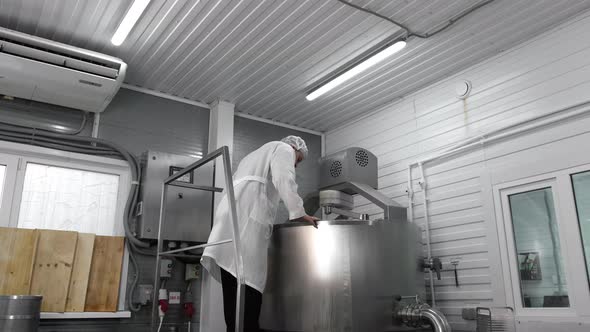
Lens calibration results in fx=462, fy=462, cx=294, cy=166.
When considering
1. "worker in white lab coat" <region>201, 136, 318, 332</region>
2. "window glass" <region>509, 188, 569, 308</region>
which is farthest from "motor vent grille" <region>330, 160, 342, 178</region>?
"window glass" <region>509, 188, 569, 308</region>

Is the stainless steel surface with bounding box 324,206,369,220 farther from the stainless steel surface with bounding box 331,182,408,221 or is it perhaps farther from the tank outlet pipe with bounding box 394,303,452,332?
the tank outlet pipe with bounding box 394,303,452,332

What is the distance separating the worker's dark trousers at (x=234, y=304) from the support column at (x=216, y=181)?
4.11ft

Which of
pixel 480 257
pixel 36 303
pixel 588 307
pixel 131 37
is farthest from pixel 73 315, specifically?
pixel 588 307

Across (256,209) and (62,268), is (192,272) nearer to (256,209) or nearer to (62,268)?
(62,268)

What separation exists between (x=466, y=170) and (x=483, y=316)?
3.89ft

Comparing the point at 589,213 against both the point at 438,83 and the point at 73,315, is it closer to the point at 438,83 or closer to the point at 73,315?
the point at 438,83

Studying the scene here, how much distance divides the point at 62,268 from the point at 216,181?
1470 mm

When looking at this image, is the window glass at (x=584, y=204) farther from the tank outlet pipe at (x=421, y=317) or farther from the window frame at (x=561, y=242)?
the tank outlet pipe at (x=421, y=317)

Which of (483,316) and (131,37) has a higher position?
(131,37)

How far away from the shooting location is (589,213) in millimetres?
3094

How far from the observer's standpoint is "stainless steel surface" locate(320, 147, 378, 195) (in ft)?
13.4

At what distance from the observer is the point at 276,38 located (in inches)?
143

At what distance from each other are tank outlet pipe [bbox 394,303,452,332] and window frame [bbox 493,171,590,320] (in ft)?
2.34

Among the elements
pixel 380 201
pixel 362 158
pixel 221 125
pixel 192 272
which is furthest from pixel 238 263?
pixel 221 125
